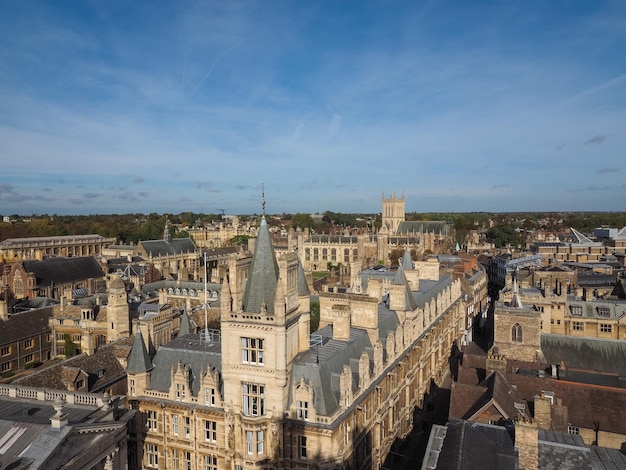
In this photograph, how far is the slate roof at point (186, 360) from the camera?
96.0 feet

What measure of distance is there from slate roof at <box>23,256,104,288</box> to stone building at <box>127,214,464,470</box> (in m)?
56.8

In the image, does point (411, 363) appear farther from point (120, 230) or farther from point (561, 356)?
point (120, 230)

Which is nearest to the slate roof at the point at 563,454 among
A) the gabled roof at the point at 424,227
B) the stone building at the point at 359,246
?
the stone building at the point at 359,246

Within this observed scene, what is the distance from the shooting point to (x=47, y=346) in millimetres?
54094

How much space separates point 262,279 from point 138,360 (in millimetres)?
10603

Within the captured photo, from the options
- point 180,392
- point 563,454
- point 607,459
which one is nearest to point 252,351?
point 180,392

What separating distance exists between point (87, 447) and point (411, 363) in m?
25.4

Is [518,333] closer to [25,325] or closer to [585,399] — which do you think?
[585,399]

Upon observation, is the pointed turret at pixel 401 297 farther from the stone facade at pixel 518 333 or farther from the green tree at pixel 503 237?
the green tree at pixel 503 237

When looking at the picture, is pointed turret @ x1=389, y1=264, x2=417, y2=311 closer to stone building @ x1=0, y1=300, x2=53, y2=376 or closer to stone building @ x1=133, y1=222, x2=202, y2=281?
stone building @ x1=0, y1=300, x2=53, y2=376

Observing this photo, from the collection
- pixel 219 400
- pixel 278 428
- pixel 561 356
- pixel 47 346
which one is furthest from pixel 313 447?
pixel 47 346

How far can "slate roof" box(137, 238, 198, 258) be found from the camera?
358ft

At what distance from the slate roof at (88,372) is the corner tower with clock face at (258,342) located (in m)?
13.1

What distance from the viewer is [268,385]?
25328mm
